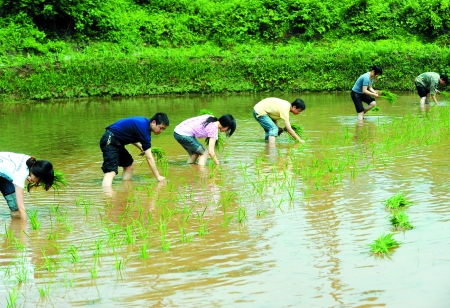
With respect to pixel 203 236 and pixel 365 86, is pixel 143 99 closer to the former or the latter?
pixel 365 86

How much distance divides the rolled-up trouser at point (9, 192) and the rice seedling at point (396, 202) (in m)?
3.66

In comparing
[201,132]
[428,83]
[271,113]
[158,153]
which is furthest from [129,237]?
[428,83]

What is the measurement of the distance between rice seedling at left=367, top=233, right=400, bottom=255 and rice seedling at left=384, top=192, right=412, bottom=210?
121cm

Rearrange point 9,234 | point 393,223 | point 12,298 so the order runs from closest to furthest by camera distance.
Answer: point 12,298, point 393,223, point 9,234

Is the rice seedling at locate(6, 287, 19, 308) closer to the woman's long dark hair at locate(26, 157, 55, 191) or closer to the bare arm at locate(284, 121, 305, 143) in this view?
the woman's long dark hair at locate(26, 157, 55, 191)

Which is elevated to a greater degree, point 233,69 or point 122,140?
point 233,69

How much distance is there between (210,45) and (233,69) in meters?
3.68

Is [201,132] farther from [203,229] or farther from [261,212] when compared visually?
[203,229]

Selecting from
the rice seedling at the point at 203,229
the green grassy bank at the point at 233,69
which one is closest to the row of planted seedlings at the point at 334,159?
the rice seedling at the point at 203,229

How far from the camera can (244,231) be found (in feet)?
19.8

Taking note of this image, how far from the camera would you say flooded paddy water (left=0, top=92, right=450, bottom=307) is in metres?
4.54

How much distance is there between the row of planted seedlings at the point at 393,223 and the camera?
5.17 metres

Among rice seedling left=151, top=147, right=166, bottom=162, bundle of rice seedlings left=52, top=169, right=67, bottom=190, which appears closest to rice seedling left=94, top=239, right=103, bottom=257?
bundle of rice seedlings left=52, top=169, right=67, bottom=190

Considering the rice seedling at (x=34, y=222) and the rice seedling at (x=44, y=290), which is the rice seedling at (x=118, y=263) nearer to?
the rice seedling at (x=44, y=290)
